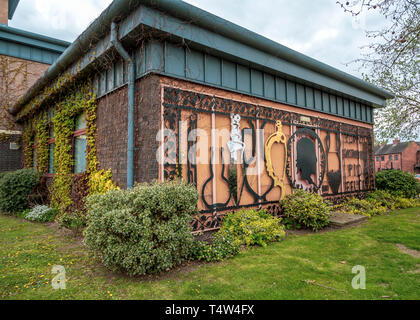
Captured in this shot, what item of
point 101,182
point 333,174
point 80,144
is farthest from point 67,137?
point 333,174

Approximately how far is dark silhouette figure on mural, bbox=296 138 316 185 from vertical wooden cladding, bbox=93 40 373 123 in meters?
1.14

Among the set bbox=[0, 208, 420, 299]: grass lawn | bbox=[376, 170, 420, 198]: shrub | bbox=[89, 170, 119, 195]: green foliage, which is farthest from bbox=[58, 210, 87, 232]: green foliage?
bbox=[376, 170, 420, 198]: shrub

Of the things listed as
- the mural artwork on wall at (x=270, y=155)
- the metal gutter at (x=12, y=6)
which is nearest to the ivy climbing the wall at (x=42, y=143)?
the mural artwork on wall at (x=270, y=155)

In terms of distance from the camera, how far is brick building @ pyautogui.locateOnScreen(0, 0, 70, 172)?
10898mm

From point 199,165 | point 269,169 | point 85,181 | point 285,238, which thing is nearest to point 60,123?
point 85,181

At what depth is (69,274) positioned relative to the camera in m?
3.43

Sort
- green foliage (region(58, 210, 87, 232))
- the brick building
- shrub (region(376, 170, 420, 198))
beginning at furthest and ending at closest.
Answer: the brick building < shrub (region(376, 170, 420, 198)) < green foliage (region(58, 210, 87, 232))

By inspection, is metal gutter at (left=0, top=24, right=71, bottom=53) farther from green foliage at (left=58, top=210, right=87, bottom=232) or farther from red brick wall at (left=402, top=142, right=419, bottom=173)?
red brick wall at (left=402, top=142, right=419, bottom=173)

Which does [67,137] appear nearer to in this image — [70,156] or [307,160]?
[70,156]

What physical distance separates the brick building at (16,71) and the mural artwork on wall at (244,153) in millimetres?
10349

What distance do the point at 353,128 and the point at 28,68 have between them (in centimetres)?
1422

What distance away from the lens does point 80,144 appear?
7.37 meters

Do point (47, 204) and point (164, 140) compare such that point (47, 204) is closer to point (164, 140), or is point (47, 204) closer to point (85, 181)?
point (85, 181)

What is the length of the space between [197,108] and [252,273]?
3229 mm
